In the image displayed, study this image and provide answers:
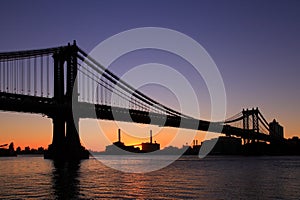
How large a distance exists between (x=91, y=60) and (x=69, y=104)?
901cm

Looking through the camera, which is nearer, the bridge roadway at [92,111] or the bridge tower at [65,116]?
the bridge roadway at [92,111]

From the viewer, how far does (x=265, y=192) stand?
1065 inches

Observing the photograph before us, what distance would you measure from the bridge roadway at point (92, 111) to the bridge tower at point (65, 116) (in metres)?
0.53

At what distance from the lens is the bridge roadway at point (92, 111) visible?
5488 centimetres

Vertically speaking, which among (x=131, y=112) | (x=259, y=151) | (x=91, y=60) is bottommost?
(x=259, y=151)

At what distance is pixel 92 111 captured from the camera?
62844 millimetres

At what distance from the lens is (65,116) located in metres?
62.8

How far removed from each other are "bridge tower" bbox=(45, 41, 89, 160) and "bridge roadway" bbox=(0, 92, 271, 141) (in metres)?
0.53

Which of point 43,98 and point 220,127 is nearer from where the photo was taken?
point 43,98

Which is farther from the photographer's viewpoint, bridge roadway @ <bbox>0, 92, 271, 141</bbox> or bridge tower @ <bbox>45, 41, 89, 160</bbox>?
bridge tower @ <bbox>45, 41, 89, 160</bbox>

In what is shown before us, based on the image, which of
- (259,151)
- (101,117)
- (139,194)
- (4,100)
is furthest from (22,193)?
(259,151)

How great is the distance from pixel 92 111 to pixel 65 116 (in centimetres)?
367

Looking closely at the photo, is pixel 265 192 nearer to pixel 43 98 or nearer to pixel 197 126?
pixel 43 98

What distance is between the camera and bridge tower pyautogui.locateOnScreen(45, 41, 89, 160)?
62.5 meters
